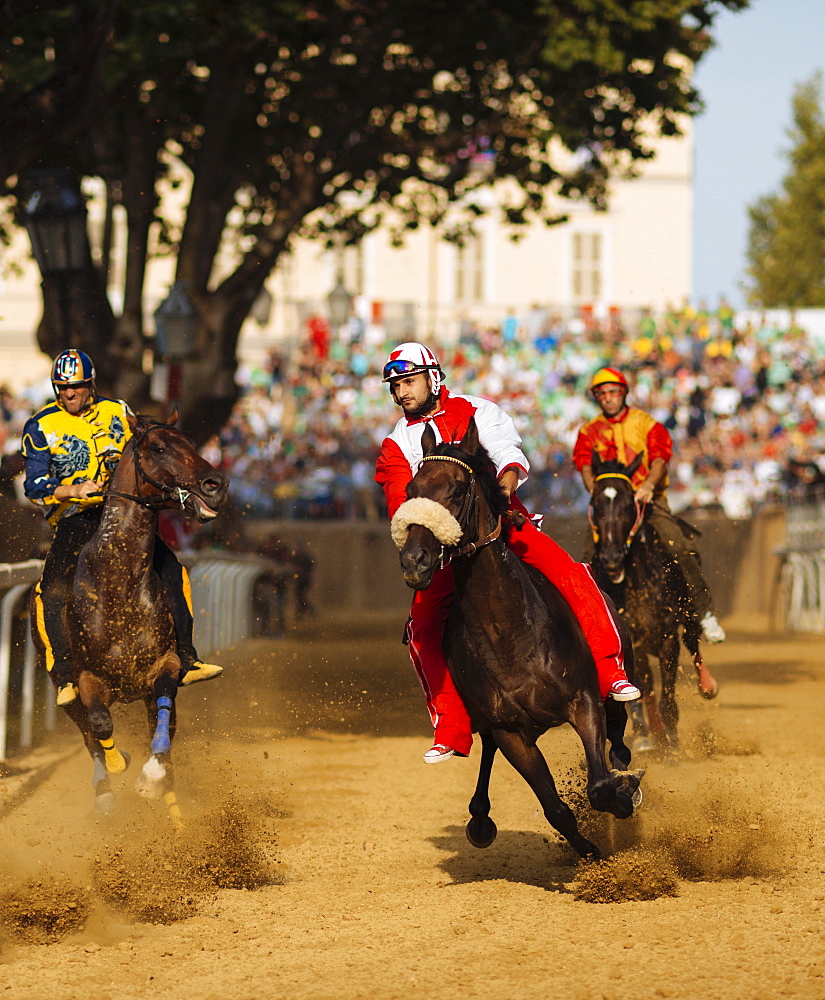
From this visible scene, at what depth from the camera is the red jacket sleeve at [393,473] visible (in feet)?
23.6

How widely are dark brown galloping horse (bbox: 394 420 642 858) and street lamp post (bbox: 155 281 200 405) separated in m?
10.6

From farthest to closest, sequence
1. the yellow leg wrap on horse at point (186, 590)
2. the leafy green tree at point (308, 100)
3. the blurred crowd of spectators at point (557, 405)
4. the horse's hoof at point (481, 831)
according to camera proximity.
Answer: the blurred crowd of spectators at point (557, 405) → the leafy green tree at point (308, 100) → the yellow leg wrap on horse at point (186, 590) → the horse's hoof at point (481, 831)

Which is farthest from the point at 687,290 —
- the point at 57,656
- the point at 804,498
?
the point at 57,656

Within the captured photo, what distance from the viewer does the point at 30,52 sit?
17.9 meters

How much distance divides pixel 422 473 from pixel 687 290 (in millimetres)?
49674

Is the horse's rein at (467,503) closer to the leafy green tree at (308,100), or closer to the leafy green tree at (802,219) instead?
the leafy green tree at (308,100)

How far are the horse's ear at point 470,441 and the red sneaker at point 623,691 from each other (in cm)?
151

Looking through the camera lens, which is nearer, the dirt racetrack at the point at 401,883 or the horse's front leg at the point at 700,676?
the dirt racetrack at the point at 401,883

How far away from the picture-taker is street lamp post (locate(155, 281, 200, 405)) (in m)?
17.4

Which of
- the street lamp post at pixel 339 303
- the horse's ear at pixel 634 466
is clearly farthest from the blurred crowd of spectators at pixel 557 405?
the horse's ear at pixel 634 466

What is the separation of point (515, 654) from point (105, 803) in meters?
2.75

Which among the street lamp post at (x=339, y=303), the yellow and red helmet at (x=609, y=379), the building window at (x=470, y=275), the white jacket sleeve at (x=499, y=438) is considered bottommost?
the white jacket sleeve at (x=499, y=438)

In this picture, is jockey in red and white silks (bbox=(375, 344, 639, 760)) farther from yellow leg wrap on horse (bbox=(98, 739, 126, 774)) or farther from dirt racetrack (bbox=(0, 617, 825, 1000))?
yellow leg wrap on horse (bbox=(98, 739, 126, 774))

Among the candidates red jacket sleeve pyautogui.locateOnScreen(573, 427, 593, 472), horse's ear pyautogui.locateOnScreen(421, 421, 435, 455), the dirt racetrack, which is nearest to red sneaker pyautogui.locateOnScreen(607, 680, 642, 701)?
the dirt racetrack
